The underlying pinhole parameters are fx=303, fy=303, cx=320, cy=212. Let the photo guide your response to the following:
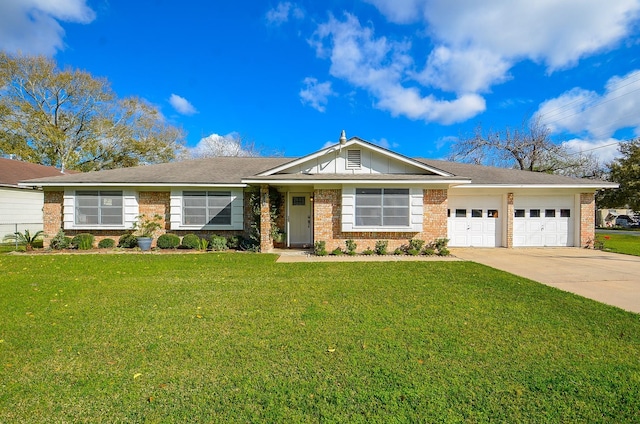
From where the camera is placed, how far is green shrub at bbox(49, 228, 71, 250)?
12141mm

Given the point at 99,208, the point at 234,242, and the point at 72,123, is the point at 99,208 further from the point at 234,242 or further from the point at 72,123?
the point at 72,123

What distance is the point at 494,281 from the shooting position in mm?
7113

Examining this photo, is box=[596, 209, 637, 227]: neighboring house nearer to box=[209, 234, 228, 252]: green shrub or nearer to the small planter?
box=[209, 234, 228, 252]: green shrub

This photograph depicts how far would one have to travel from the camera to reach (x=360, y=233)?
11336 mm

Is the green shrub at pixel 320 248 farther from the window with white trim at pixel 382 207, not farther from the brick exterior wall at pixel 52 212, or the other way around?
the brick exterior wall at pixel 52 212

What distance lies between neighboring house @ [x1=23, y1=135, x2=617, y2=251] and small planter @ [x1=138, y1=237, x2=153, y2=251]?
3.02ft

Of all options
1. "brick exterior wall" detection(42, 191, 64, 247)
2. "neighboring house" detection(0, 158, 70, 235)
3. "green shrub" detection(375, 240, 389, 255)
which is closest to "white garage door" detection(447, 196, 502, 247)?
"green shrub" detection(375, 240, 389, 255)

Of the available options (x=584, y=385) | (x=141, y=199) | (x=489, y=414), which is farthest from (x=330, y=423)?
(x=141, y=199)

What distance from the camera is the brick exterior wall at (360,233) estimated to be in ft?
37.2

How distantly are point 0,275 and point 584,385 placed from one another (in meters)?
A: 11.5

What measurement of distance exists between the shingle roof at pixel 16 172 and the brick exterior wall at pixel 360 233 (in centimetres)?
1600

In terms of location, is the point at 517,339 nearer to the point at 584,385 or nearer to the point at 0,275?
the point at 584,385

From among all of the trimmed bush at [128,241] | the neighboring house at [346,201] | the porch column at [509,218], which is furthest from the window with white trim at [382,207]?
the trimmed bush at [128,241]

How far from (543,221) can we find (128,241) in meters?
17.8
